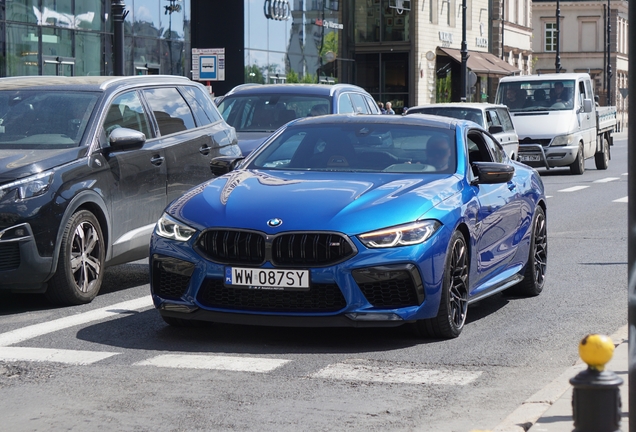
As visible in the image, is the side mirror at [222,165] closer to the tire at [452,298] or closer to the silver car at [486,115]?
the tire at [452,298]

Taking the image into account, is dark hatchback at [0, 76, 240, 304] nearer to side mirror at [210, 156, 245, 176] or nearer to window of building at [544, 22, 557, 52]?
side mirror at [210, 156, 245, 176]

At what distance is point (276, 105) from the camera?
1700cm

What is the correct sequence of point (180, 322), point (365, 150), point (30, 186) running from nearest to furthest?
point (180, 322) → point (365, 150) → point (30, 186)

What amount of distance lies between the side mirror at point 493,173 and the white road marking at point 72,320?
2615 mm

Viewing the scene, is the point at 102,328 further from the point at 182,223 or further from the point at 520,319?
the point at 520,319

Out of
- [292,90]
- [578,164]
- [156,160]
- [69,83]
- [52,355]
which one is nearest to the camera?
[52,355]

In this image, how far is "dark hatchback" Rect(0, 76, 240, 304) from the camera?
8961 millimetres

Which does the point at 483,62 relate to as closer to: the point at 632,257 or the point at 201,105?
the point at 201,105

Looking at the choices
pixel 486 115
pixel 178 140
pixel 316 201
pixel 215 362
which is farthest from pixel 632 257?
pixel 486 115

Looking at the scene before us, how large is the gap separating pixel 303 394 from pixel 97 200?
150 inches

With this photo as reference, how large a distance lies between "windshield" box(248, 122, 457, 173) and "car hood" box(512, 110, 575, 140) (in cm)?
1945

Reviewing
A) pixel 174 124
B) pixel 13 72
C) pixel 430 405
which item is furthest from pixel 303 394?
pixel 13 72

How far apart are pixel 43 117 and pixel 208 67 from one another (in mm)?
14269

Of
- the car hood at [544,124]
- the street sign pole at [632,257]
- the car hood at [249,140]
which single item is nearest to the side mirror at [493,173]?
the street sign pole at [632,257]
